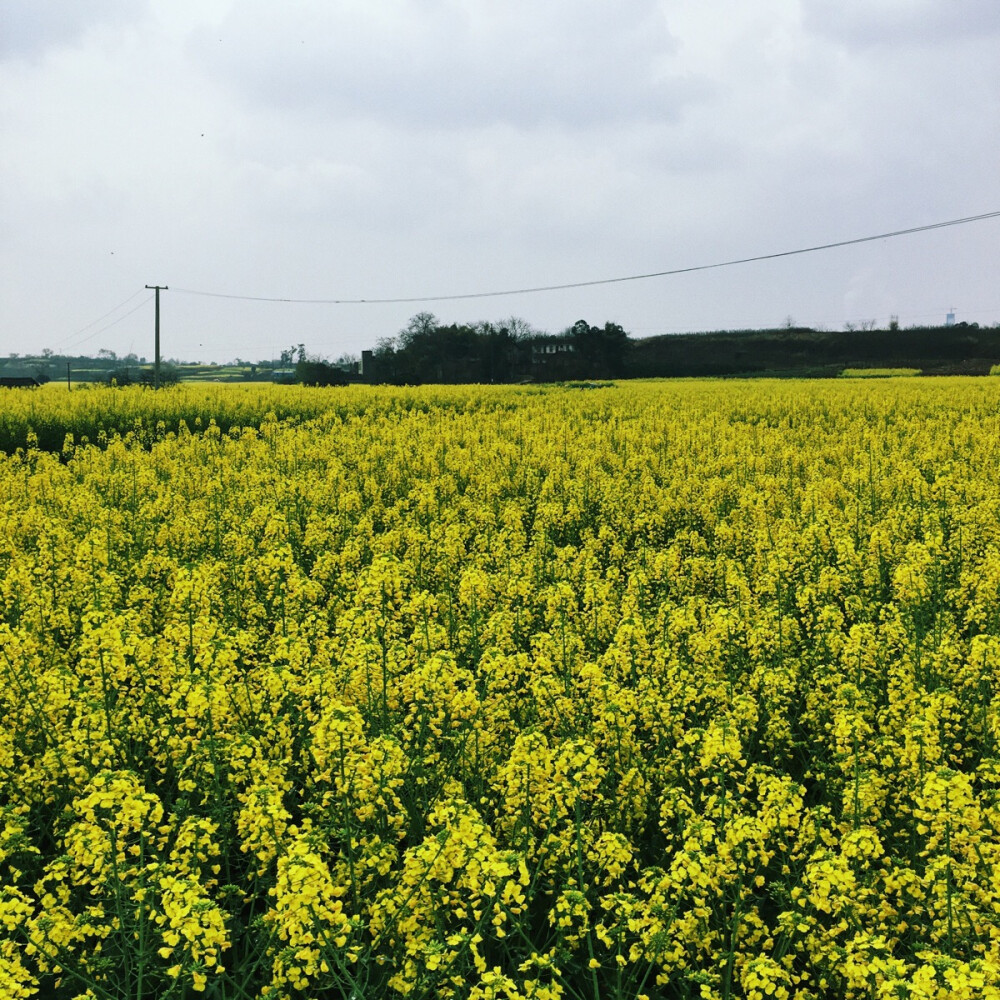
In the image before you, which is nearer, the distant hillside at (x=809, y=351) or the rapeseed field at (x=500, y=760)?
the rapeseed field at (x=500, y=760)

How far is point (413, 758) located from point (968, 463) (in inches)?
594

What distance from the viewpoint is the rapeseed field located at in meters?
3.59

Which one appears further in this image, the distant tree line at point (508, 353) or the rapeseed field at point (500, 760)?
the distant tree line at point (508, 353)

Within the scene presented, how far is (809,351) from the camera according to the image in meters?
103

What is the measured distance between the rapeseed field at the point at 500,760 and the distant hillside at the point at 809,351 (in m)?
75.8

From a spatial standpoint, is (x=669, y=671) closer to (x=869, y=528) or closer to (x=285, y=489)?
(x=869, y=528)

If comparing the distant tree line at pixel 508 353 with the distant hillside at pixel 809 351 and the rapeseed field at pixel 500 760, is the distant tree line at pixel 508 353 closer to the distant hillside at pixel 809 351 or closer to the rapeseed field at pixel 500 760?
the distant hillside at pixel 809 351

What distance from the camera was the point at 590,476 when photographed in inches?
620

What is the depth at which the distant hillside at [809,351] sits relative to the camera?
3467 inches

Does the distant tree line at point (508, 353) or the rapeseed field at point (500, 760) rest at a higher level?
the distant tree line at point (508, 353)

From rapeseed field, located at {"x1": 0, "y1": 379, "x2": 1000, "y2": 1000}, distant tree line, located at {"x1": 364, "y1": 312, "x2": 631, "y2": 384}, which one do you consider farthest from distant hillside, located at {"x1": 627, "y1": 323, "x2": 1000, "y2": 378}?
rapeseed field, located at {"x1": 0, "y1": 379, "x2": 1000, "y2": 1000}

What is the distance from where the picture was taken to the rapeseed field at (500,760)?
141 inches

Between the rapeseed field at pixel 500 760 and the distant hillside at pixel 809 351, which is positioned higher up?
the distant hillside at pixel 809 351

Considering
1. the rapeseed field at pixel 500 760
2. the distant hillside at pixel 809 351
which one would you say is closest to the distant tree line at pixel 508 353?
the distant hillside at pixel 809 351
